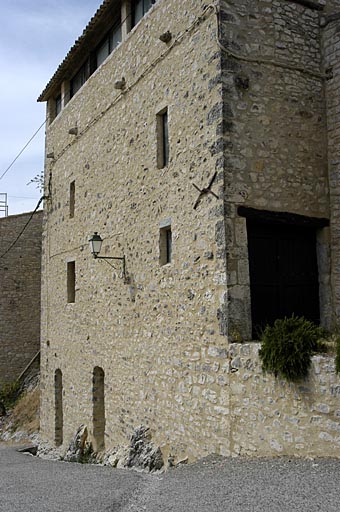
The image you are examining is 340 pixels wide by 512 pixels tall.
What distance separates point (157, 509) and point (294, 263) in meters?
4.23

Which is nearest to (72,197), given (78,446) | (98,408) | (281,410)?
(98,408)

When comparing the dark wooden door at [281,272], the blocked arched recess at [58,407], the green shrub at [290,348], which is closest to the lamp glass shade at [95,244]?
the dark wooden door at [281,272]

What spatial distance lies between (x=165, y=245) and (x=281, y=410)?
12.1ft

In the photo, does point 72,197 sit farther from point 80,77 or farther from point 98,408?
point 98,408

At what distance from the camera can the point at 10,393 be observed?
61.6ft

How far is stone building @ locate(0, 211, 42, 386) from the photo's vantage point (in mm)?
19438

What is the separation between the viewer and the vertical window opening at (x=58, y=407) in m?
13.8

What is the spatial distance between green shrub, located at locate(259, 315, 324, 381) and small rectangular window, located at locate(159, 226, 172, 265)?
297 cm

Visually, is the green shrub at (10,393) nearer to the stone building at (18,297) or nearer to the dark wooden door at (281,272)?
the stone building at (18,297)

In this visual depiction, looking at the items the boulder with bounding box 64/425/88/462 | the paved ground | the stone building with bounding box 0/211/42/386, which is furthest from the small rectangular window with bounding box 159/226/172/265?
the stone building with bounding box 0/211/42/386

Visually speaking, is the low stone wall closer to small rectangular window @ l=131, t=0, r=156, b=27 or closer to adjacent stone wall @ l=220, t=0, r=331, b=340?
adjacent stone wall @ l=220, t=0, r=331, b=340

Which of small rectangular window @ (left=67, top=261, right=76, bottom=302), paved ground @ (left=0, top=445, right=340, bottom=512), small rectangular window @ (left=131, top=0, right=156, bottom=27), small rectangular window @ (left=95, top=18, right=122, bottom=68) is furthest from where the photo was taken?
small rectangular window @ (left=67, top=261, right=76, bottom=302)

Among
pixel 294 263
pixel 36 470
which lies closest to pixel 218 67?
pixel 294 263

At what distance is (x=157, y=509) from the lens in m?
5.28
